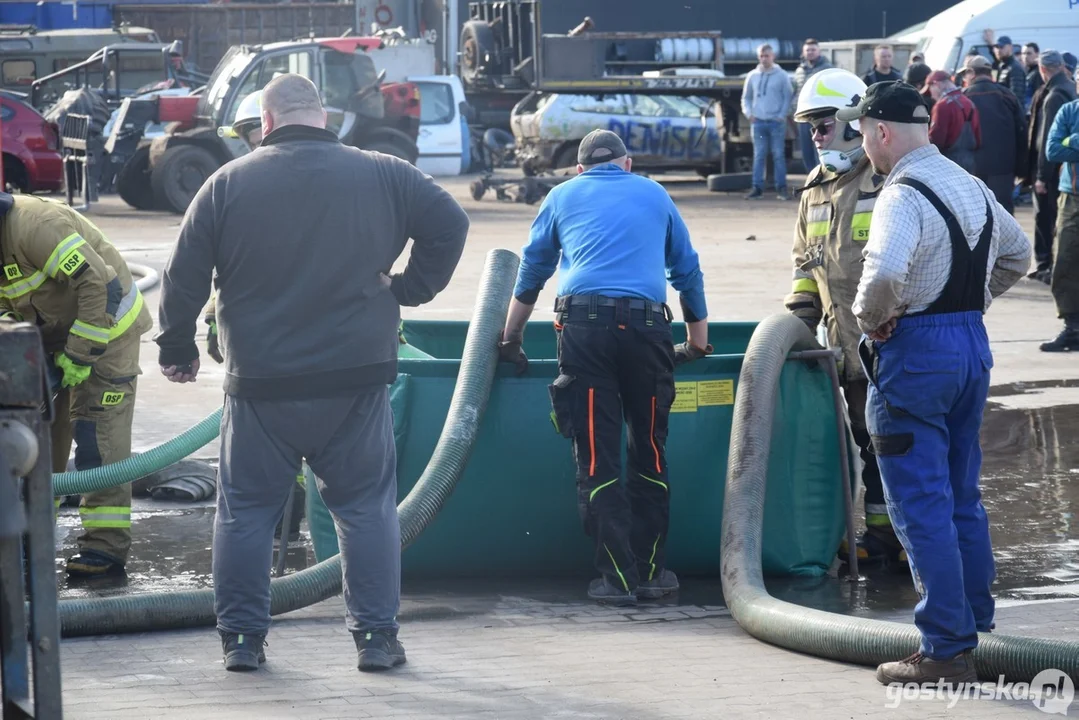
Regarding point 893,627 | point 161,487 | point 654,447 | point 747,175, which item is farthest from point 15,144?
point 893,627

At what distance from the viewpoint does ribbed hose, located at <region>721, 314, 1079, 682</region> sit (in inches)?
168

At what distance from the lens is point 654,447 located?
5.54 metres

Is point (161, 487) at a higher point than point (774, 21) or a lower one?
lower

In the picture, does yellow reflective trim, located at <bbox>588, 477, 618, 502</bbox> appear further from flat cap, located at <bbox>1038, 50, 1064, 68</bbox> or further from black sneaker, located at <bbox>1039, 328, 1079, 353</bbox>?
flat cap, located at <bbox>1038, 50, 1064, 68</bbox>

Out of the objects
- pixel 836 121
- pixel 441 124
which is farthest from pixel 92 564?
pixel 441 124

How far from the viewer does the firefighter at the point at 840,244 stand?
5.70 meters

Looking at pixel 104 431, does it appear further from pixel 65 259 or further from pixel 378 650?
pixel 378 650

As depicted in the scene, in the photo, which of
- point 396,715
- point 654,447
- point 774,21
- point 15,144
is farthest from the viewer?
point 774,21

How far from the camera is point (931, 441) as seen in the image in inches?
170

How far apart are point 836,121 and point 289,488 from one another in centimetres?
250

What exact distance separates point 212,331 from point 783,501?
7.66 ft

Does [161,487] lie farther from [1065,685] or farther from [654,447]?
[1065,685]

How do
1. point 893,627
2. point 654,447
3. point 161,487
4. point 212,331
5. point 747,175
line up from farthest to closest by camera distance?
1. point 747,175
2. point 161,487
3. point 212,331
4. point 654,447
5. point 893,627

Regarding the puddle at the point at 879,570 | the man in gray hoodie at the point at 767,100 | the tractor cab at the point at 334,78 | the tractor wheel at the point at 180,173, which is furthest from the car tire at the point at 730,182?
the puddle at the point at 879,570
